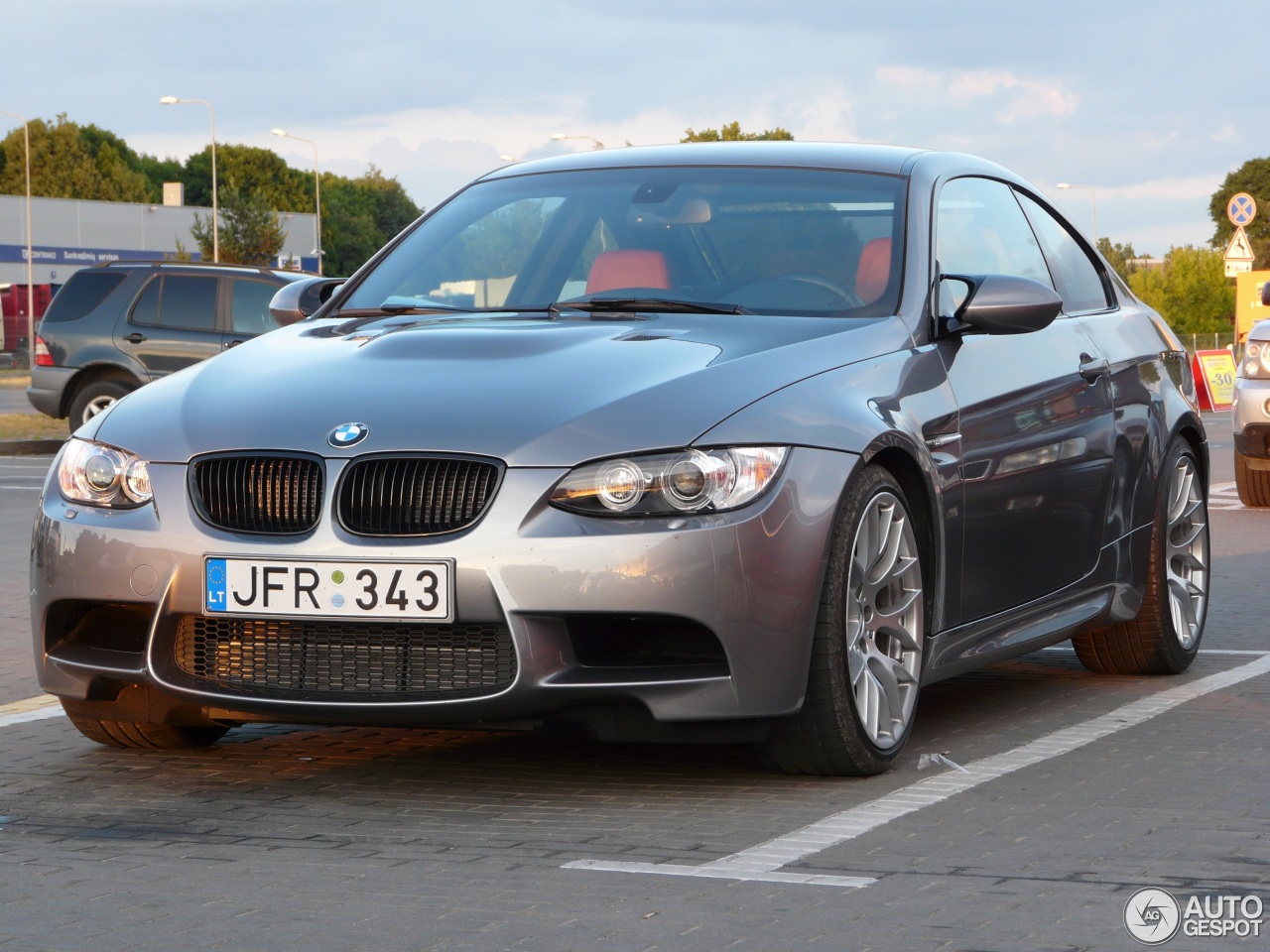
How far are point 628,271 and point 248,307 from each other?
634 inches

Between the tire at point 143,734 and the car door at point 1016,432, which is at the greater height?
the car door at point 1016,432

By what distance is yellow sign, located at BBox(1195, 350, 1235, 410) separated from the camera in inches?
1108

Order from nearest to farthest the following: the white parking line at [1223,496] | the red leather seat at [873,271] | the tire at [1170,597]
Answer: the red leather seat at [873,271], the tire at [1170,597], the white parking line at [1223,496]

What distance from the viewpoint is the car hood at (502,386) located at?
463 centimetres

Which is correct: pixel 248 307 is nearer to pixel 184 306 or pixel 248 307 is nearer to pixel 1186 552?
pixel 184 306

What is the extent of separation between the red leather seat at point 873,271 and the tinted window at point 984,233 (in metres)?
0.23

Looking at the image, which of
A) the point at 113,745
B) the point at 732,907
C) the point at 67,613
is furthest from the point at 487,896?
the point at 113,745

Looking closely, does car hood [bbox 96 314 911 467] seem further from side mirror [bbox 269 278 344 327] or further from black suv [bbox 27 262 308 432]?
black suv [bbox 27 262 308 432]

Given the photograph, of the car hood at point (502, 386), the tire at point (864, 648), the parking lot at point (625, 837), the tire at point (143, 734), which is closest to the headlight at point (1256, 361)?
the parking lot at point (625, 837)

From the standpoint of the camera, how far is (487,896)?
3.90 metres

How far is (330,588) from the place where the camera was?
15.1ft

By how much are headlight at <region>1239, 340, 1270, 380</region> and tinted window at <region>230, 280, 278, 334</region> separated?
10854mm

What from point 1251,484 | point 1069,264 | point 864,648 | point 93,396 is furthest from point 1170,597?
point 93,396

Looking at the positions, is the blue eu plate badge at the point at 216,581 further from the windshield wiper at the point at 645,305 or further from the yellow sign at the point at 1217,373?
the yellow sign at the point at 1217,373
